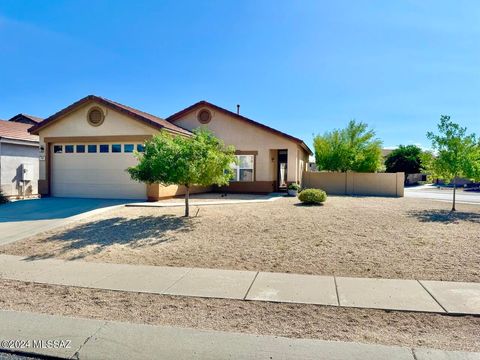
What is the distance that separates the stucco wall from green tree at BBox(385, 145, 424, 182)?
33263 mm

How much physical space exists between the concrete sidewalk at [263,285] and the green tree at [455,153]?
10358 mm

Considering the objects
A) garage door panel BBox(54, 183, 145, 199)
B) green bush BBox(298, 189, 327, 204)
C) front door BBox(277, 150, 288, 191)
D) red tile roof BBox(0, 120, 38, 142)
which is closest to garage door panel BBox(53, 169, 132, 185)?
garage door panel BBox(54, 183, 145, 199)

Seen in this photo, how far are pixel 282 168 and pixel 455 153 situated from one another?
1166 centimetres

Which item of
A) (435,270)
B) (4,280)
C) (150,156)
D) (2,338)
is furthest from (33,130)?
(435,270)

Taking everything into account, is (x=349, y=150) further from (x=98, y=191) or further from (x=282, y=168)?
(x=98, y=191)

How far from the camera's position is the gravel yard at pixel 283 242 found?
7.20 m

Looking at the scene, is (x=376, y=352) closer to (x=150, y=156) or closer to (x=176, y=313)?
(x=176, y=313)

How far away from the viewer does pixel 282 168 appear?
24719mm

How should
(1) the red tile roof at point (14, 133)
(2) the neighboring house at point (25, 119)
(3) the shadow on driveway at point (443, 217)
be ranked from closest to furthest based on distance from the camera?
(3) the shadow on driveway at point (443, 217)
(1) the red tile roof at point (14, 133)
(2) the neighboring house at point (25, 119)

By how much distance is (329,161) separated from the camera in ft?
92.8

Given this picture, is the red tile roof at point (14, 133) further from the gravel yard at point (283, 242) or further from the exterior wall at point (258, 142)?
the exterior wall at point (258, 142)

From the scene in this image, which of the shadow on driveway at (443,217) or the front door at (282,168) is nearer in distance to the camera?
the shadow on driveway at (443,217)

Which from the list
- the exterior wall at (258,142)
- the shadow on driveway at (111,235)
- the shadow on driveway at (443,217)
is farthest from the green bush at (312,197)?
the exterior wall at (258,142)

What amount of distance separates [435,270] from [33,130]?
18.9m
